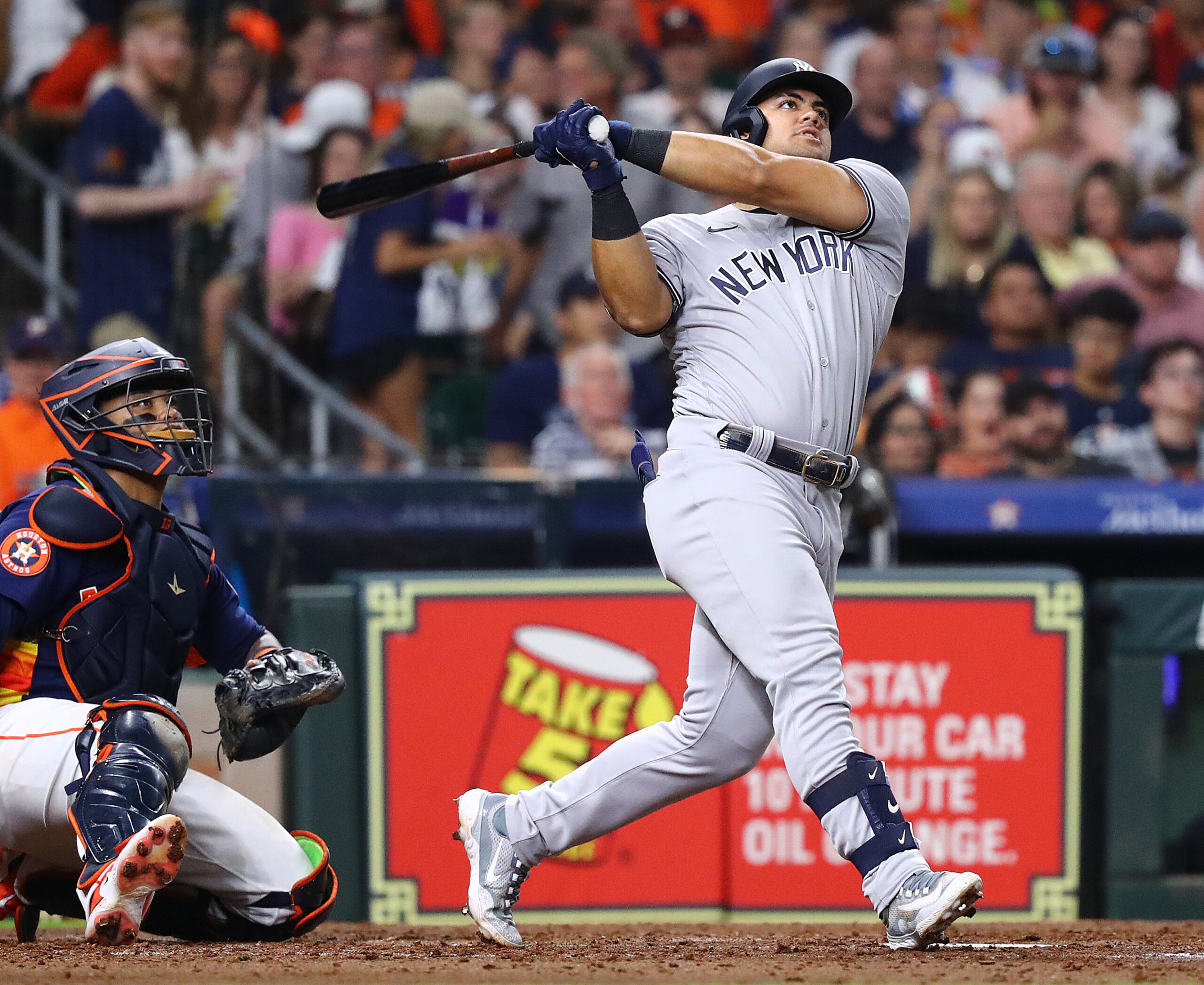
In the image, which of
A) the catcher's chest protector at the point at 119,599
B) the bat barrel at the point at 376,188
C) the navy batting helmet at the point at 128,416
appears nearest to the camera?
the catcher's chest protector at the point at 119,599

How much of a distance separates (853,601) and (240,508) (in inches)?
79.0

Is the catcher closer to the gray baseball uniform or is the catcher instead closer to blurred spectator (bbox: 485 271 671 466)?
the gray baseball uniform

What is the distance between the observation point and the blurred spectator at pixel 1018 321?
646 centimetres

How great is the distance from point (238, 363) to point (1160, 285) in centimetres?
387

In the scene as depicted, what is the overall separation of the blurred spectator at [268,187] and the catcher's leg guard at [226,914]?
91.0 inches

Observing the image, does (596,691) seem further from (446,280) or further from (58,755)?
(446,280)

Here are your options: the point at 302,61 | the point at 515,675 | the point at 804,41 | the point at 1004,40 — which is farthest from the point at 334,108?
the point at 1004,40

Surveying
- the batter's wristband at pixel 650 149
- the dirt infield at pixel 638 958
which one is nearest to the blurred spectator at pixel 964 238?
the dirt infield at pixel 638 958

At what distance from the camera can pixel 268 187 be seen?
576 cm

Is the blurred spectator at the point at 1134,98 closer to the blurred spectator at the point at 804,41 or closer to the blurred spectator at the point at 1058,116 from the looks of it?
the blurred spectator at the point at 1058,116

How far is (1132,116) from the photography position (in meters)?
8.09

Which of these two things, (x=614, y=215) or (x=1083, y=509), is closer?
(x=614, y=215)

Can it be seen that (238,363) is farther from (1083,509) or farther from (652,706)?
(1083,509)

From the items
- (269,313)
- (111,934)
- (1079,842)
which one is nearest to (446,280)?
(269,313)
